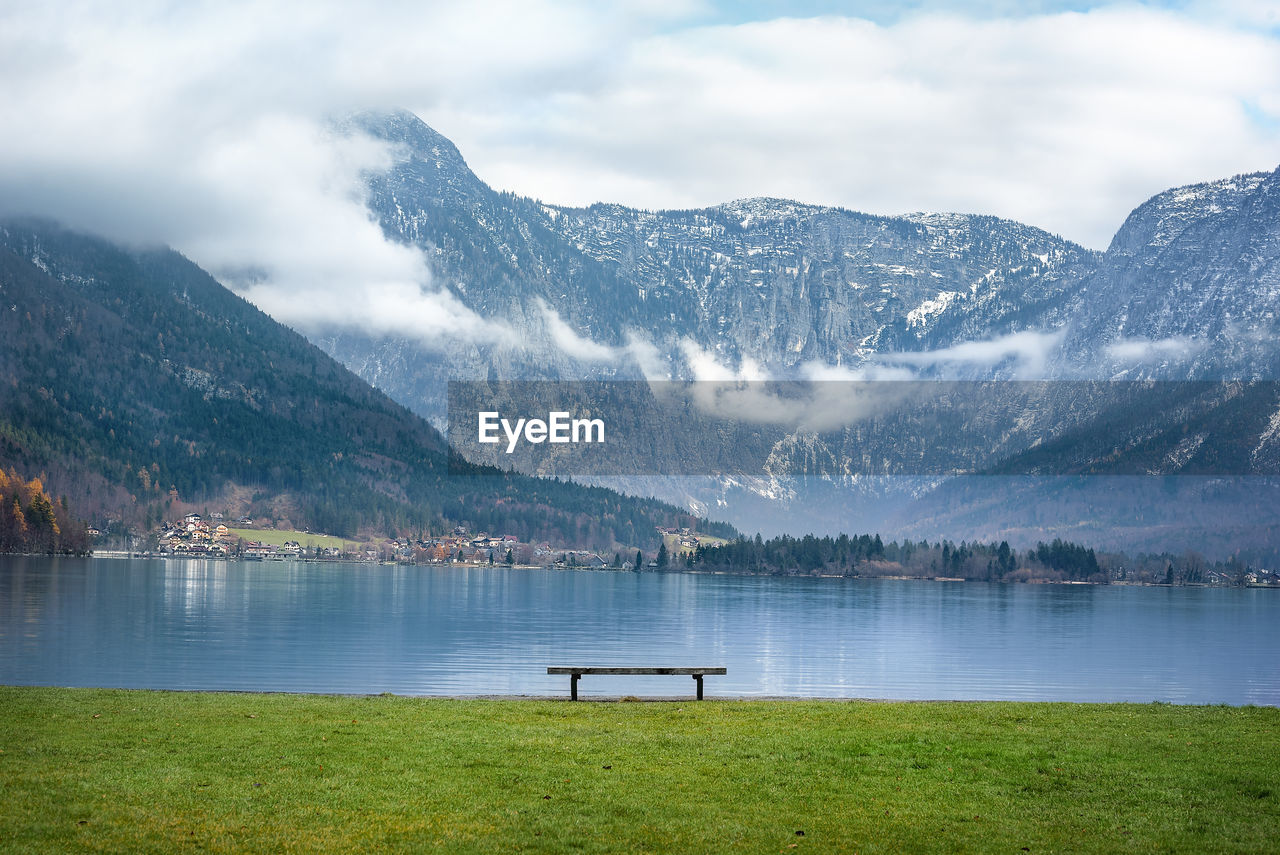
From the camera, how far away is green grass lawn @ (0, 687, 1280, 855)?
20938 millimetres

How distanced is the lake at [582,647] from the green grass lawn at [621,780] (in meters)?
Result: 25.7

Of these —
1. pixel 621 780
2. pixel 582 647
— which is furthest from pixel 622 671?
pixel 582 647

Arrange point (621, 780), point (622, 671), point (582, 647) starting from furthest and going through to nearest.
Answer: point (582, 647)
point (622, 671)
point (621, 780)

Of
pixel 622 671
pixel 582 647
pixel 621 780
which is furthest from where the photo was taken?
pixel 582 647

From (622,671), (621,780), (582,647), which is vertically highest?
(622,671)

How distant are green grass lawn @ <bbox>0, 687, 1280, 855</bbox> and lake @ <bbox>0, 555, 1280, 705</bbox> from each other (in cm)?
2570

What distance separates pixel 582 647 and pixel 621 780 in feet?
242

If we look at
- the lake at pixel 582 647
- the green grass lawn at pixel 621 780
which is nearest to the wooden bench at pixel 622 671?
the green grass lawn at pixel 621 780

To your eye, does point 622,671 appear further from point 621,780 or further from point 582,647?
point 582,647

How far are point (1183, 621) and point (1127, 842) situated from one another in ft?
573

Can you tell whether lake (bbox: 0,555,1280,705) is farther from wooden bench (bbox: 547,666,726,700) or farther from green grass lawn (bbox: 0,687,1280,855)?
green grass lawn (bbox: 0,687,1280,855)

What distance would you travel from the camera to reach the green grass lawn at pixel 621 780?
68.7 feet

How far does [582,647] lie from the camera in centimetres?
9769

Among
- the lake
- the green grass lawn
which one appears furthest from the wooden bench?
the lake
